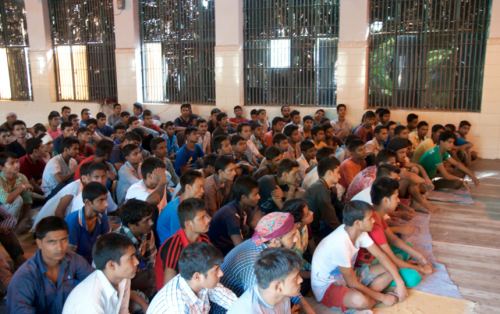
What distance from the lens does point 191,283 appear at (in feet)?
6.89

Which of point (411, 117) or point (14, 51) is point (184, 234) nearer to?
point (411, 117)

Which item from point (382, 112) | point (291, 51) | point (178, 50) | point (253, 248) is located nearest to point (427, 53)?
point (382, 112)

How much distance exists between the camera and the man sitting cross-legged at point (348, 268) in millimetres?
2834

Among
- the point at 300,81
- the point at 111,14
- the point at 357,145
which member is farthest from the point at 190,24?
the point at 357,145

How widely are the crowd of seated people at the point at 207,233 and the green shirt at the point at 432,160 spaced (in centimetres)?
2

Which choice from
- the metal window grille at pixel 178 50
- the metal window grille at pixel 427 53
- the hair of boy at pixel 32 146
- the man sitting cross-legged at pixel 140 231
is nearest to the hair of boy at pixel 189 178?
the man sitting cross-legged at pixel 140 231

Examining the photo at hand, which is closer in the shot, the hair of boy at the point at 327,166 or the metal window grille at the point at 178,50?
the hair of boy at the point at 327,166

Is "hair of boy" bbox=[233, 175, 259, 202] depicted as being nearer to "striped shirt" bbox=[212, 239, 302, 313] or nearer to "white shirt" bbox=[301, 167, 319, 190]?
"striped shirt" bbox=[212, 239, 302, 313]

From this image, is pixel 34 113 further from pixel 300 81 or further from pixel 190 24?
pixel 300 81

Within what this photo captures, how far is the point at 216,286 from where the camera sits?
7.48 ft

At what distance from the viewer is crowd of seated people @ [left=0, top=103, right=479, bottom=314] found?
6.97 feet

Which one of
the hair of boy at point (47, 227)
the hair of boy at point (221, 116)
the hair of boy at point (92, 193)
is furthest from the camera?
the hair of boy at point (221, 116)

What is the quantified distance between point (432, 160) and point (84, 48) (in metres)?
9.21

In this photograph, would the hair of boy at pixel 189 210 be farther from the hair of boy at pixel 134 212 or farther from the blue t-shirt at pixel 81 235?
the blue t-shirt at pixel 81 235
